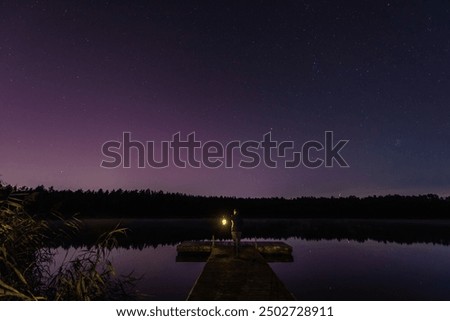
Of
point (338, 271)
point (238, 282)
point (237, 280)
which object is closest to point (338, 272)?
point (338, 271)

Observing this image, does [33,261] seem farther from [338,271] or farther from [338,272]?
[338,271]

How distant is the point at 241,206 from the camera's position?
3260 inches

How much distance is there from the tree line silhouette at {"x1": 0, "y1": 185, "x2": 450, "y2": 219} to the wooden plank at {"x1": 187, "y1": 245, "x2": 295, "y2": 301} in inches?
A: 2710

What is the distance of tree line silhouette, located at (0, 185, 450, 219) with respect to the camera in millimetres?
77875

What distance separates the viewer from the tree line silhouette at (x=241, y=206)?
255 ft

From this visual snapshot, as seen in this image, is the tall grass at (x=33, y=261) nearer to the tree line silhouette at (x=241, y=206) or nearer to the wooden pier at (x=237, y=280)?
the wooden pier at (x=237, y=280)

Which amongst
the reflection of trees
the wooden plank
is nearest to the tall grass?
the wooden plank

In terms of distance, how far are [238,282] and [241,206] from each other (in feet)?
242

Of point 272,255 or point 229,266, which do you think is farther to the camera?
point 272,255

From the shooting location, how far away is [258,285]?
9227mm

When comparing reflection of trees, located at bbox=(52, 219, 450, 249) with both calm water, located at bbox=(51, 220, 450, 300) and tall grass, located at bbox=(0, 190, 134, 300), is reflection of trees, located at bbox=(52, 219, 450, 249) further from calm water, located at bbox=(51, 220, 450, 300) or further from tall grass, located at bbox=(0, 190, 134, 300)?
tall grass, located at bbox=(0, 190, 134, 300)
